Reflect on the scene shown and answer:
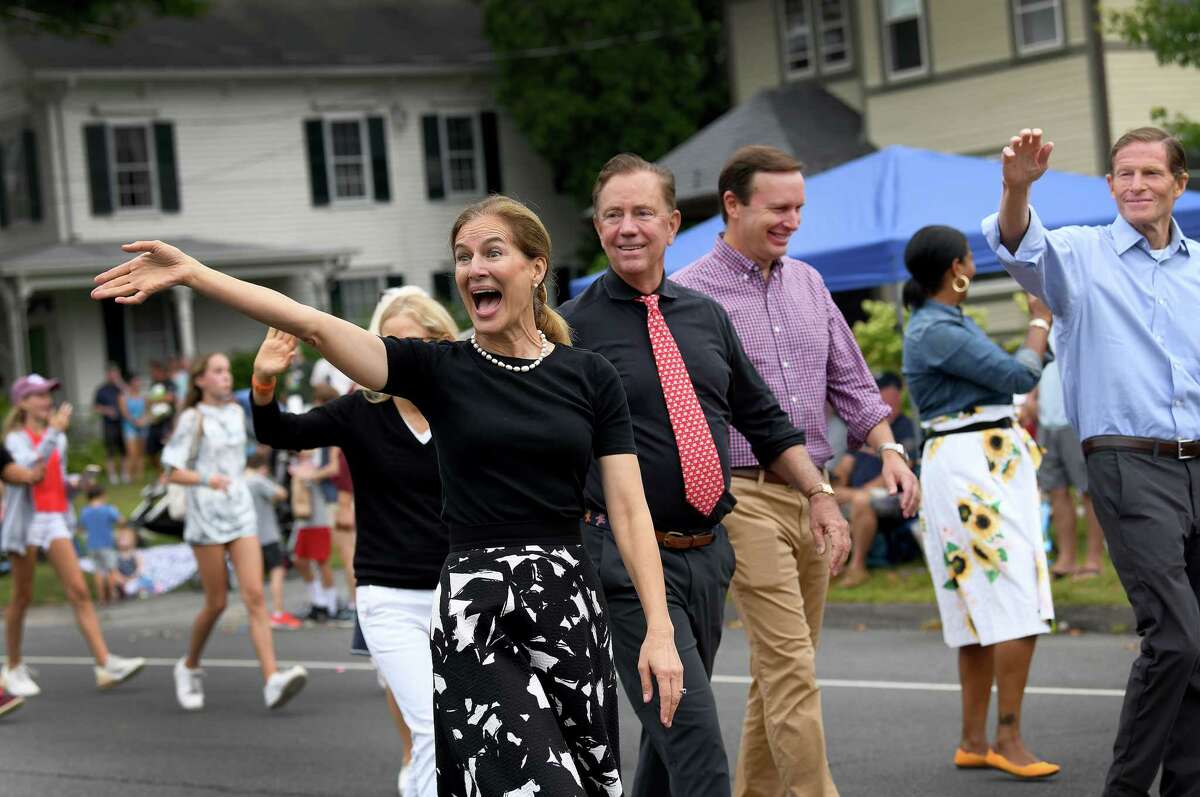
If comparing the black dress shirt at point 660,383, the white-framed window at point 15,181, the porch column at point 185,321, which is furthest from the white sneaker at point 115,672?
the white-framed window at point 15,181

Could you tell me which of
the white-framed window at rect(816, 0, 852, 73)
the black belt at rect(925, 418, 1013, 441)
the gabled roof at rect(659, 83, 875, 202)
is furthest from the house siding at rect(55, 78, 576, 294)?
the black belt at rect(925, 418, 1013, 441)

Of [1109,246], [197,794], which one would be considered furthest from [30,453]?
[1109,246]

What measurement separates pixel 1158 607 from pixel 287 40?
3654 centimetres

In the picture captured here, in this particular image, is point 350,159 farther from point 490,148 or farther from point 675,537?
point 675,537

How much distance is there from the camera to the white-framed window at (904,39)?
30.4 metres

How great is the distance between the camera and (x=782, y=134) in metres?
30.8

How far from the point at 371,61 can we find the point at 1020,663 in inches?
1326

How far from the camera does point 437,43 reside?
134 feet

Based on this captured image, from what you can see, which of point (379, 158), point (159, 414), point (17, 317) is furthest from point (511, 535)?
point (379, 158)

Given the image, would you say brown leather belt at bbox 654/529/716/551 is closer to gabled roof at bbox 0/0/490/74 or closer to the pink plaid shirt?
the pink plaid shirt

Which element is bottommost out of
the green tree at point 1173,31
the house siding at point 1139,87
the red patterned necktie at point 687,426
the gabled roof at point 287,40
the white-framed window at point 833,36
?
the red patterned necktie at point 687,426

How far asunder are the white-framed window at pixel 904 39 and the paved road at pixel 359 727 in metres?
19.6

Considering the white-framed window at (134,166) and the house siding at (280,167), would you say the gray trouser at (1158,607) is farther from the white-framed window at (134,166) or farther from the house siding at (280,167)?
the white-framed window at (134,166)

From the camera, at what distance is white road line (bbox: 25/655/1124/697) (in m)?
9.20
